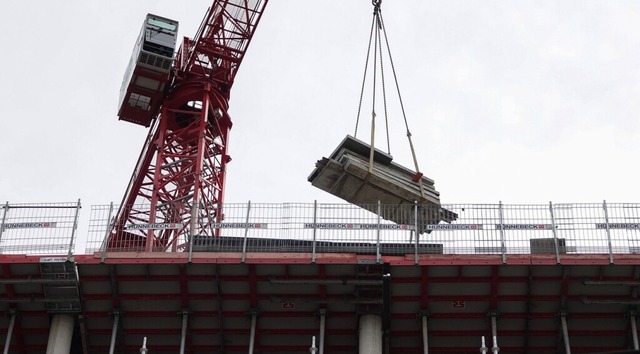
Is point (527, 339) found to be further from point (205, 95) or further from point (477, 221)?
point (205, 95)

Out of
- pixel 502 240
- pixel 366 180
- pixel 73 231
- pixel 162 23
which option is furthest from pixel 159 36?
pixel 502 240

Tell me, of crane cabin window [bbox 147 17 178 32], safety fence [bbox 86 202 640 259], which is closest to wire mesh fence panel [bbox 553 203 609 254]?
safety fence [bbox 86 202 640 259]

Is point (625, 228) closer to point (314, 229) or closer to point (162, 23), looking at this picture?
point (314, 229)

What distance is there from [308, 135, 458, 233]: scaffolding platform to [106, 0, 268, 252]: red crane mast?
10.2 meters

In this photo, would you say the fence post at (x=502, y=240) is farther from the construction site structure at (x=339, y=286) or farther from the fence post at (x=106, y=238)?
the fence post at (x=106, y=238)

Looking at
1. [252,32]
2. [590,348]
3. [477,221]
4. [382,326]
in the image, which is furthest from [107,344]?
[252,32]

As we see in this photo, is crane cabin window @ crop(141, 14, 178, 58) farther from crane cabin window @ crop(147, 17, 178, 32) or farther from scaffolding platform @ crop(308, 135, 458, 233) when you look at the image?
scaffolding platform @ crop(308, 135, 458, 233)

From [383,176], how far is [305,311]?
7.74m

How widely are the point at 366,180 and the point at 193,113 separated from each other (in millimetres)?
15898

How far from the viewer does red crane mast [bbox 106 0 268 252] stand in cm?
5572

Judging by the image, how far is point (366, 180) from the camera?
45.3 metres

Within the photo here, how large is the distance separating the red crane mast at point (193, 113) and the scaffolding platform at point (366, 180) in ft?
33.5

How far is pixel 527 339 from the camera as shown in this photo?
40500mm

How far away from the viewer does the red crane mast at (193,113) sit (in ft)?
183
